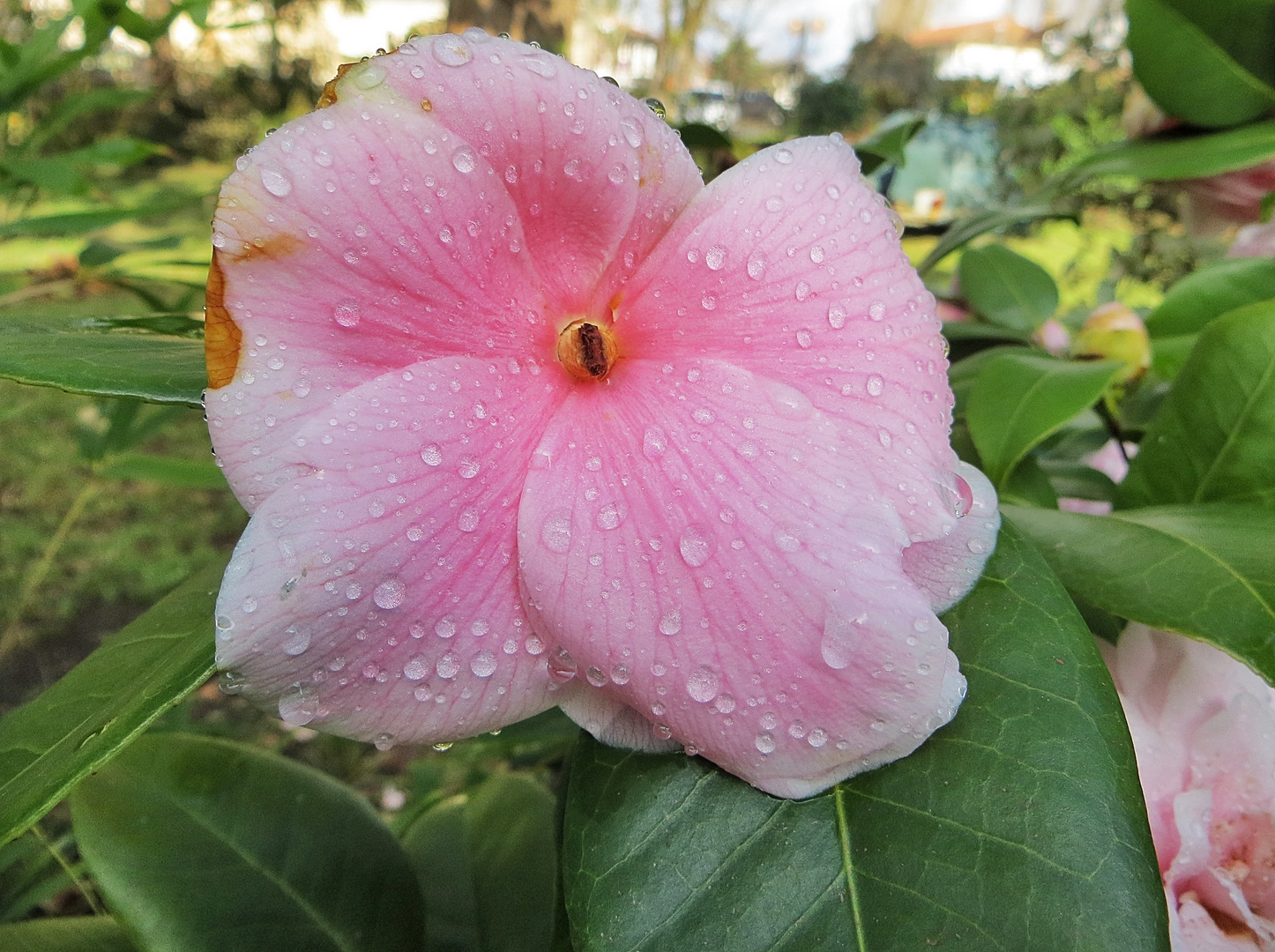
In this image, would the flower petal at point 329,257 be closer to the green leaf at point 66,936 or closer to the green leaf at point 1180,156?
the green leaf at point 66,936

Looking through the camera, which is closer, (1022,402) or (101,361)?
(101,361)

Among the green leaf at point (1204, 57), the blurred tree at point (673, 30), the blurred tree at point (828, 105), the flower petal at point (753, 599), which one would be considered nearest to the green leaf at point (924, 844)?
the flower petal at point (753, 599)

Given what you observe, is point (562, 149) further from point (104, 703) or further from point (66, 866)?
point (66, 866)

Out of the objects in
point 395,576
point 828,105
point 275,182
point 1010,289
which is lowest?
point 828,105

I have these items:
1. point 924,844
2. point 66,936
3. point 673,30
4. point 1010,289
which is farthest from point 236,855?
point 673,30

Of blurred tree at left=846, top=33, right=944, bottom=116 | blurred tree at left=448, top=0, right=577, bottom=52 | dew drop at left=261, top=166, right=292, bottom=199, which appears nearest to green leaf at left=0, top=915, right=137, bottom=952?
dew drop at left=261, top=166, right=292, bottom=199

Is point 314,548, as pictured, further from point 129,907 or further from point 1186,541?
point 1186,541

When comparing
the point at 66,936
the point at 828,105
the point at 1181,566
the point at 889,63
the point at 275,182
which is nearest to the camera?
the point at 275,182

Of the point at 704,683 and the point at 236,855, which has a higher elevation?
the point at 704,683
